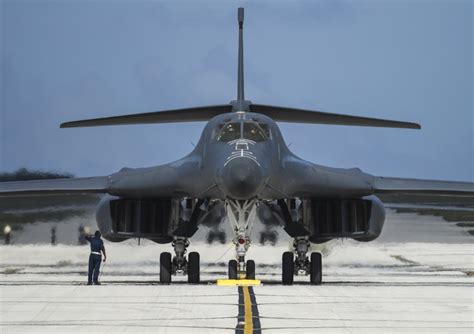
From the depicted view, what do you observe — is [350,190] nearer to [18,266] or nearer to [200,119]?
[200,119]

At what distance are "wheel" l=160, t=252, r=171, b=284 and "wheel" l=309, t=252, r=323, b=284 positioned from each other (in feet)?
9.86

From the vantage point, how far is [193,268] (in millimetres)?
20359

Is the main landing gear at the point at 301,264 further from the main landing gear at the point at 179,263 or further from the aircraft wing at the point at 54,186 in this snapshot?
the aircraft wing at the point at 54,186

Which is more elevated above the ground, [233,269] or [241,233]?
[241,233]

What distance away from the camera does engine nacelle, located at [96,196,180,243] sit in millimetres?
21391

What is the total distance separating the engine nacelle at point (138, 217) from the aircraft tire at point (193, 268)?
51.6 inches

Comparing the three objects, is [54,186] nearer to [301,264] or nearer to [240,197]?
[301,264]

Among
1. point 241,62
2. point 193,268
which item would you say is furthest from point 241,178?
point 241,62

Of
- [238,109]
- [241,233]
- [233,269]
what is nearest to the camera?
[241,233]

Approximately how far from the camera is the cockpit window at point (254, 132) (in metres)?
18.5

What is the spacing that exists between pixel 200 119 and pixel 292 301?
32.4 feet

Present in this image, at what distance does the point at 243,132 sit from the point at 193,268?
3.51m

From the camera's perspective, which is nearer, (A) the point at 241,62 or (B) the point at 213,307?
(B) the point at 213,307

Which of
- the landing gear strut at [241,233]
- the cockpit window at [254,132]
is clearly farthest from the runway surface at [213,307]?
the cockpit window at [254,132]
